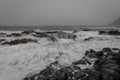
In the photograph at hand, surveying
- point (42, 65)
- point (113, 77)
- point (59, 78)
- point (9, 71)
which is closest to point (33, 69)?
point (42, 65)

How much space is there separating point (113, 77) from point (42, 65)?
16.7 feet

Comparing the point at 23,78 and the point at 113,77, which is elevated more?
the point at 113,77

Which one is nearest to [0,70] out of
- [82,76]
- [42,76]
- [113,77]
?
[42,76]

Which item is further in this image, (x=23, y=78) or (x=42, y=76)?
(x=23, y=78)

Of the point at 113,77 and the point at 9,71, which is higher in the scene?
the point at 113,77

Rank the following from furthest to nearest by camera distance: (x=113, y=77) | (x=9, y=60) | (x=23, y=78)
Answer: (x=9, y=60)
(x=23, y=78)
(x=113, y=77)

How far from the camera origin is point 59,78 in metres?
6.54

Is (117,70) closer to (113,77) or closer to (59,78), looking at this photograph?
(113,77)

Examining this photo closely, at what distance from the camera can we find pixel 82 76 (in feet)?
21.8

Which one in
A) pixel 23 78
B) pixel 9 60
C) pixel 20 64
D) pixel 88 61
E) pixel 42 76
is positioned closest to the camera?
pixel 42 76

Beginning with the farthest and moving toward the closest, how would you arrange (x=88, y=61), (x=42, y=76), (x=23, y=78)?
(x=88, y=61) → (x=23, y=78) → (x=42, y=76)

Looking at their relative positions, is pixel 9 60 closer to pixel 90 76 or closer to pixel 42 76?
pixel 42 76

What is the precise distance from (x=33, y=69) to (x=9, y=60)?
10.4ft

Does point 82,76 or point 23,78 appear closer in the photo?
point 82,76
